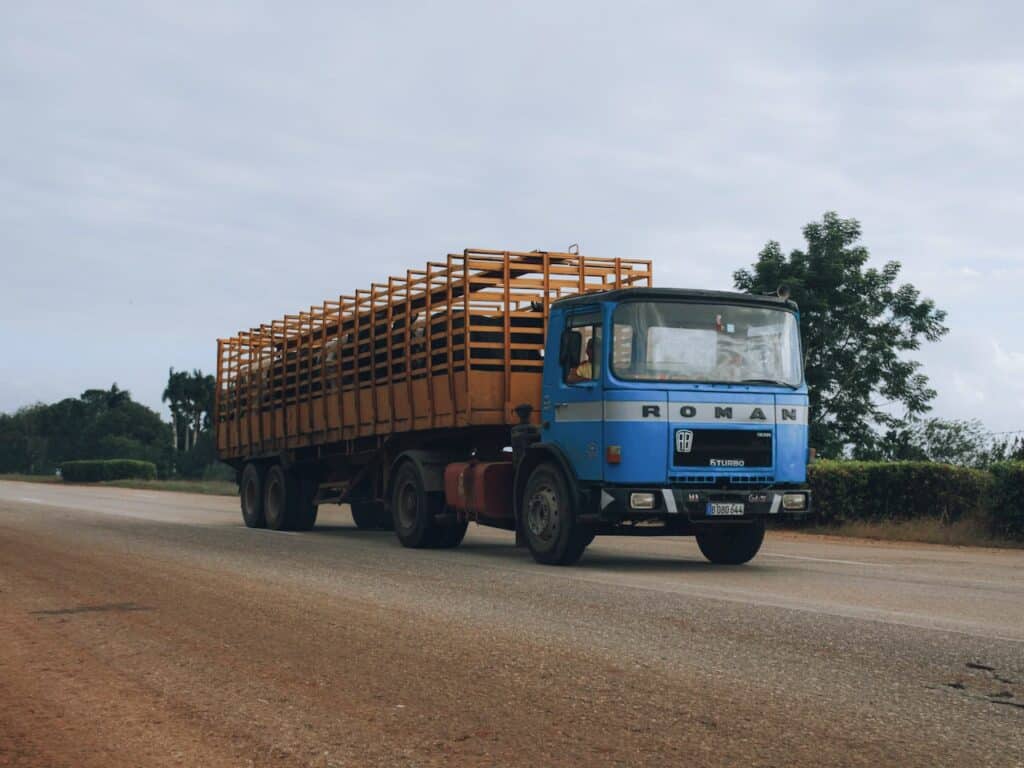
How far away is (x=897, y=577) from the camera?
522 inches

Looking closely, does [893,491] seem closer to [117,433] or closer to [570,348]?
[570,348]

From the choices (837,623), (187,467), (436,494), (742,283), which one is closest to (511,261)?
(436,494)

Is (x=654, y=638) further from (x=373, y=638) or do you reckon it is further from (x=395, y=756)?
(x=395, y=756)

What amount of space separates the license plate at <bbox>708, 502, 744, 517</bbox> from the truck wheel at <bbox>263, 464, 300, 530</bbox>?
1076 cm

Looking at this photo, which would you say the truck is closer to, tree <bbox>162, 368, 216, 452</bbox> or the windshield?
the windshield

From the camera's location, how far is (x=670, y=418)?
1355 cm

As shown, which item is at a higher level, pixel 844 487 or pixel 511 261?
pixel 511 261

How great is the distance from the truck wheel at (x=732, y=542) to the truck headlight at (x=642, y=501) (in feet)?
5.25

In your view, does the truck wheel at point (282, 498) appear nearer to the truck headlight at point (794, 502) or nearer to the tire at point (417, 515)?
the tire at point (417, 515)

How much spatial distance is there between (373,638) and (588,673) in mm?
1862

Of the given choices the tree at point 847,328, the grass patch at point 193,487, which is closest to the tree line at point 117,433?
the grass patch at point 193,487

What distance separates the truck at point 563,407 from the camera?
44.6ft

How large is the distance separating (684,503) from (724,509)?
46 centimetres

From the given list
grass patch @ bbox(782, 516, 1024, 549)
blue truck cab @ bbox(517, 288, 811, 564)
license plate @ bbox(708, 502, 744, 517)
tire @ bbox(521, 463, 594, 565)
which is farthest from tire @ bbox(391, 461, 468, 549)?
grass patch @ bbox(782, 516, 1024, 549)
